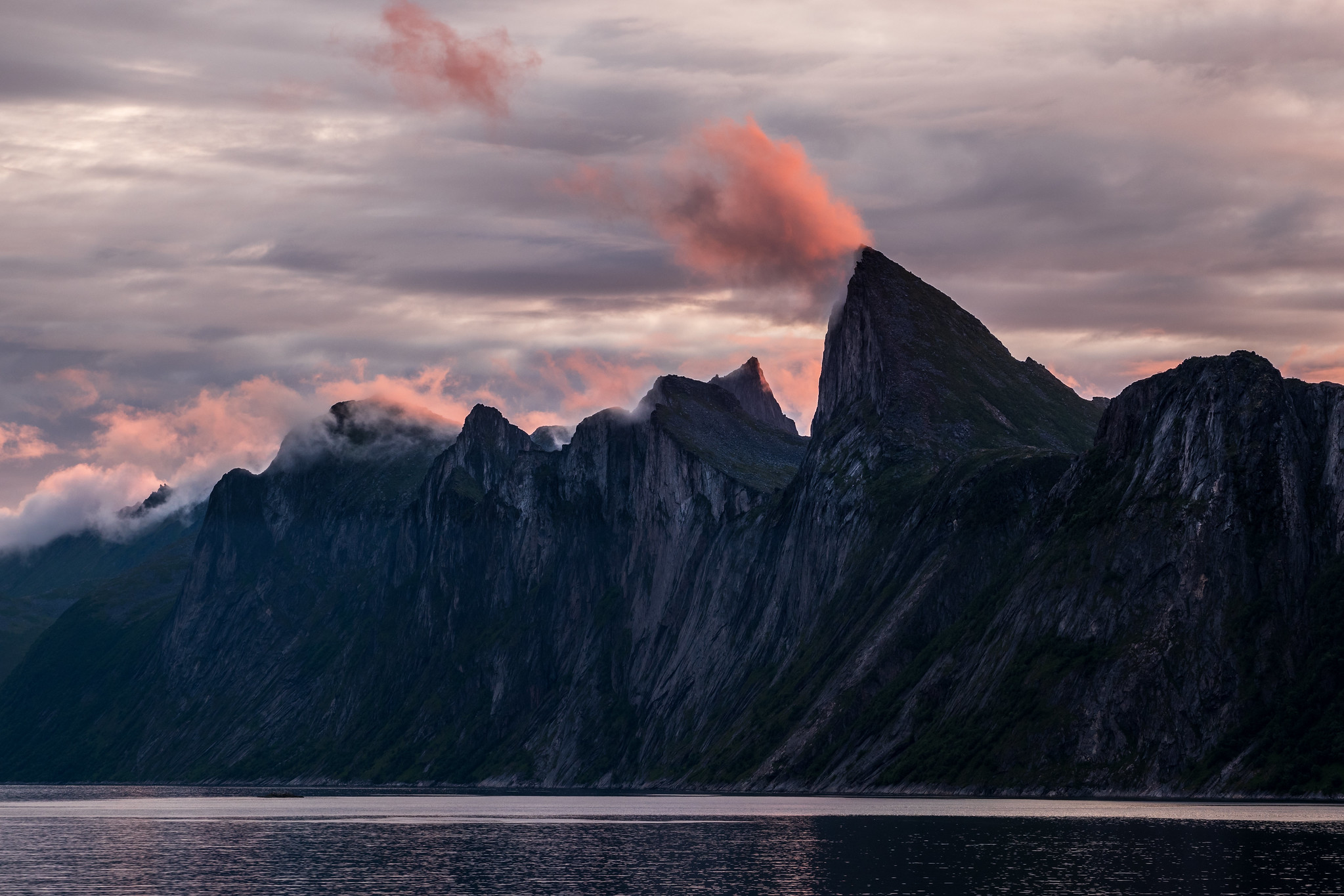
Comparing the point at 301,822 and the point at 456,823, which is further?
the point at 301,822

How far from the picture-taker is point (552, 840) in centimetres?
14862

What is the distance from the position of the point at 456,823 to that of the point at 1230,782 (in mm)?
95899

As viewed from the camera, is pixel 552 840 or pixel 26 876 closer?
pixel 26 876

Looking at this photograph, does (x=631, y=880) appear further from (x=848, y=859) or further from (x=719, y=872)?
(x=848, y=859)

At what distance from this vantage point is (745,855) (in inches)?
4850

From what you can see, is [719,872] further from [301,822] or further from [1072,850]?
[301,822]

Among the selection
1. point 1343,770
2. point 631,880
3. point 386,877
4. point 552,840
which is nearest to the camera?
point 631,880

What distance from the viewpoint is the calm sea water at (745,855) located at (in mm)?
97438

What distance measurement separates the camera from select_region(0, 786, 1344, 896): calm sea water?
97438 millimetres

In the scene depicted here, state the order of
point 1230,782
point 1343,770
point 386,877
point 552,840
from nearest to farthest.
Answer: point 386,877, point 552,840, point 1343,770, point 1230,782

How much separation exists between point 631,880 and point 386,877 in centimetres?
1910

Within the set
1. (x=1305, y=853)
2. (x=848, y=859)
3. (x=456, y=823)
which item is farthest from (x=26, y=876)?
(x=1305, y=853)

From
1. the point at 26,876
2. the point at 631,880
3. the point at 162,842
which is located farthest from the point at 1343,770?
the point at 26,876

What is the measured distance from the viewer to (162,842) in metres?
157
